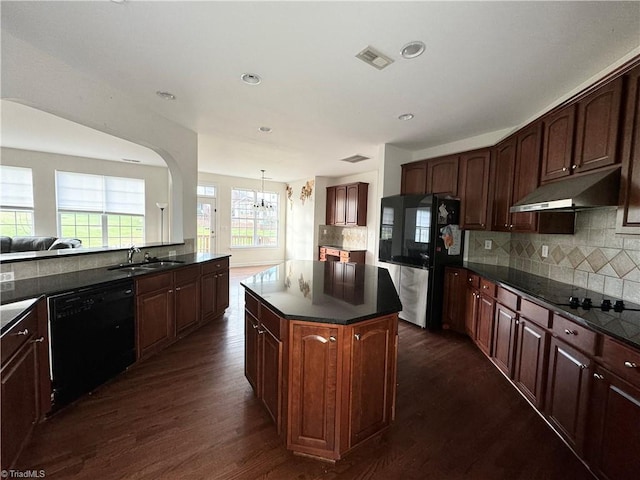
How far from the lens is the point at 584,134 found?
192 centimetres

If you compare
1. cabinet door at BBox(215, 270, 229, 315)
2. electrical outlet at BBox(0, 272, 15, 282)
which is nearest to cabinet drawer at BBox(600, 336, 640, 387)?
cabinet door at BBox(215, 270, 229, 315)

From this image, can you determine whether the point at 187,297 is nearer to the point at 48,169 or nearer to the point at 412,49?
the point at 412,49

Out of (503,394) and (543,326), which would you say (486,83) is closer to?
(543,326)

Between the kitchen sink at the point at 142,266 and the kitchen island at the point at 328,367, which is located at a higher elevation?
the kitchen sink at the point at 142,266

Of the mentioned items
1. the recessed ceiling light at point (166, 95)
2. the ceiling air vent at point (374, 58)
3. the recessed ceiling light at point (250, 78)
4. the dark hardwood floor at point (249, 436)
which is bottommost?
the dark hardwood floor at point (249, 436)

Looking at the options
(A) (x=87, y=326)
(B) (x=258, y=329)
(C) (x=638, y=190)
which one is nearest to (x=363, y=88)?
(C) (x=638, y=190)

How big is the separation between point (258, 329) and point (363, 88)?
219 centimetres

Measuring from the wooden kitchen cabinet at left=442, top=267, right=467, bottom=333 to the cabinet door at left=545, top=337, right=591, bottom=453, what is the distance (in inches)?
58.4

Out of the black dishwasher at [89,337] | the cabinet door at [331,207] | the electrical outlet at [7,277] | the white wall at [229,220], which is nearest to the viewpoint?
the black dishwasher at [89,337]

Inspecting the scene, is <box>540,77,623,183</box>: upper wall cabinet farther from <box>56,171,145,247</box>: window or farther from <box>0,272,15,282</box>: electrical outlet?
<box>56,171,145,247</box>: window

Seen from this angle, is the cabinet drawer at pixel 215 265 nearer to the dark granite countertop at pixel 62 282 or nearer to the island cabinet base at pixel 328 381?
the dark granite countertop at pixel 62 282

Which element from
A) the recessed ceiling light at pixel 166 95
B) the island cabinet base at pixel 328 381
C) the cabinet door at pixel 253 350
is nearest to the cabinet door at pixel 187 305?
the cabinet door at pixel 253 350

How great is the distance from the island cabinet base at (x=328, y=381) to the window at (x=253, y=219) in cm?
623

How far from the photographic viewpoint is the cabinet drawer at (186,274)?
292 cm
